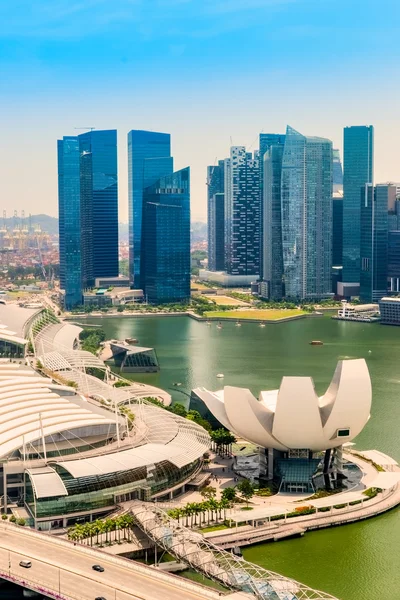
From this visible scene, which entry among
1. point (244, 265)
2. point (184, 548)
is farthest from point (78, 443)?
point (244, 265)

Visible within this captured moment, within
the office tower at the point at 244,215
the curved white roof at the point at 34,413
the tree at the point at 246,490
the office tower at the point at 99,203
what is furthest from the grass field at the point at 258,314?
the tree at the point at 246,490

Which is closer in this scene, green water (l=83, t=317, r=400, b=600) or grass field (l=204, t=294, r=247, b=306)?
green water (l=83, t=317, r=400, b=600)

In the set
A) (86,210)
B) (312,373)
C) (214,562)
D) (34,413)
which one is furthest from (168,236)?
(214,562)

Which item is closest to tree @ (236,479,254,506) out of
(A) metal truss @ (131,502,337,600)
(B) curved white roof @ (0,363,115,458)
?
(A) metal truss @ (131,502,337,600)

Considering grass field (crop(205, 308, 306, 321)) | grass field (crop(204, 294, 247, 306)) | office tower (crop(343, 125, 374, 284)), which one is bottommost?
grass field (crop(205, 308, 306, 321))

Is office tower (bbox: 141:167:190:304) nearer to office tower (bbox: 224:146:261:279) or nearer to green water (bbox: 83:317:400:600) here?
green water (bbox: 83:317:400:600)

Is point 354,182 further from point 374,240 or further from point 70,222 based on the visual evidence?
point 70,222

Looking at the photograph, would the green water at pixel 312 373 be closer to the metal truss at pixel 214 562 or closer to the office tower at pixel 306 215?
the metal truss at pixel 214 562
